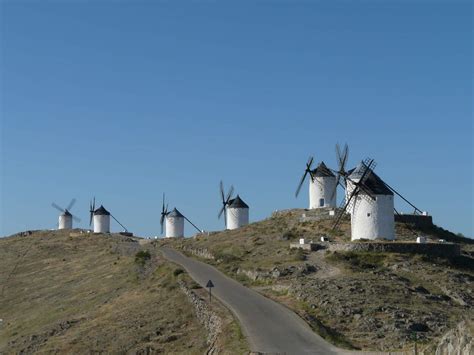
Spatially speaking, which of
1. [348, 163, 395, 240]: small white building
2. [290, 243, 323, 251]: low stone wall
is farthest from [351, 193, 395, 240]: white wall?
[290, 243, 323, 251]: low stone wall

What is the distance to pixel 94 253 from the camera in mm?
86188

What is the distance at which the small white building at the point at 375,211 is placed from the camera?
57.5 m

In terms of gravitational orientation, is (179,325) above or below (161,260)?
below

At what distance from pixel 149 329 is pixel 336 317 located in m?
11.1

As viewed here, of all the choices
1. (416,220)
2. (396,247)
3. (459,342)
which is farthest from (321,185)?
(459,342)

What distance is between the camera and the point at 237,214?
88.2m

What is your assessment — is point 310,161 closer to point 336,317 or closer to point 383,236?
point 383,236

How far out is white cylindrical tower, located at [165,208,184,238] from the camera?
9606cm

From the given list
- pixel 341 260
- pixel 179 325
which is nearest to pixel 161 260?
pixel 341 260

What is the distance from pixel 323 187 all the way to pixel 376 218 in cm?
2027

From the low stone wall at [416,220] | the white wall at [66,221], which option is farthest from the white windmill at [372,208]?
the white wall at [66,221]

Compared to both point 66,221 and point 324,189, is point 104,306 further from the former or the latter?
point 66,221

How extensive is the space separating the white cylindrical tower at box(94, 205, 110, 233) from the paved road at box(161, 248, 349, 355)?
63.8 metres

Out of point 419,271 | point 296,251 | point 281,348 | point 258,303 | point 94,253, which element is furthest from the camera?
point 94,253
